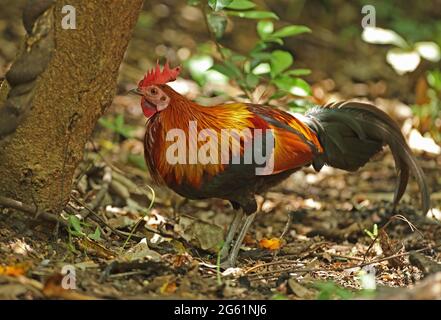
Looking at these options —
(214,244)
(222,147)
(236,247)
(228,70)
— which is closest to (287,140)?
(222,147)

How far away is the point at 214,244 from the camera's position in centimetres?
500

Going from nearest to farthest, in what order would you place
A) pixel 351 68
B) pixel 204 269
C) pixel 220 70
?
1. pixel 204 269
2. pixel 220 70
3. pixel 351 68

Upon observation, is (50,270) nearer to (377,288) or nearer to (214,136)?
(214,136)

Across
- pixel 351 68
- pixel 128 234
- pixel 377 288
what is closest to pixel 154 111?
pixel 128 234

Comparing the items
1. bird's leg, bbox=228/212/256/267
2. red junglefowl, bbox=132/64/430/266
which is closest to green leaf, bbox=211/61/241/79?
red junglefowl, bbox=132/64/430/266

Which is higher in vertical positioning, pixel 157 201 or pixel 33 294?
pixel 157 201

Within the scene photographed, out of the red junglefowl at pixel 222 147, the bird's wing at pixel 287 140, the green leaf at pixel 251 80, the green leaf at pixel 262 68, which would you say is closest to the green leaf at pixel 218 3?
the red junglefowl at pixel 222 147

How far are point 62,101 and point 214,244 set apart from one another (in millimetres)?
1398

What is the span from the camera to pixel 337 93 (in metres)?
8.99

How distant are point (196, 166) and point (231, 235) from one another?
674 millimetres

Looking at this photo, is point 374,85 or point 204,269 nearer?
point 204,269

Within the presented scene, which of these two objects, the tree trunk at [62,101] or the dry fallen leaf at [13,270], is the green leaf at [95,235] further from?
the dry fallen leaf at [13,270]

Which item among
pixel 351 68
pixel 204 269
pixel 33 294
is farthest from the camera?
Result: pixel 351 68

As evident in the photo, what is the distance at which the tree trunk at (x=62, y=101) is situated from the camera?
4.34 m
